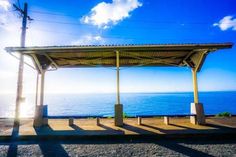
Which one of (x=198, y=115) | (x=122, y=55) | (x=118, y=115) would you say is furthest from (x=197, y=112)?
(x=122, y=55)

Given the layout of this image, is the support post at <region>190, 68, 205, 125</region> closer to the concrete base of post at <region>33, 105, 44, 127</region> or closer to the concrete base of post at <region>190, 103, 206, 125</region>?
the concrete base of post at <region>190, 103, 206, 125</region>

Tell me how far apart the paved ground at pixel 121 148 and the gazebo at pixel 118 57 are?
2362 mm

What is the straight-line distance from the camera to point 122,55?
A: 9445mm

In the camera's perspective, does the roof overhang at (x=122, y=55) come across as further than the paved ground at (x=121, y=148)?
Yes

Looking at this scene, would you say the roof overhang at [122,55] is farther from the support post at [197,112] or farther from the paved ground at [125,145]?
the paved ground at [125,145]

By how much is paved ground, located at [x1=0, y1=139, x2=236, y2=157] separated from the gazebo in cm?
236

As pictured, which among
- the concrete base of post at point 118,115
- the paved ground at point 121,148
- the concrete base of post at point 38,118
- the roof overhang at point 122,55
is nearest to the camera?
the paved ground at point 121,148

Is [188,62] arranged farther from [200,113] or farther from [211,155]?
[211,155]

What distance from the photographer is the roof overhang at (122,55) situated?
813 centimetres

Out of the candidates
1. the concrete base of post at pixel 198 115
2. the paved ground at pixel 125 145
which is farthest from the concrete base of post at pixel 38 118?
the concrete base of post at pixel 198 115

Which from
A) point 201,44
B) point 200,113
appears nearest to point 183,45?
point 201,44

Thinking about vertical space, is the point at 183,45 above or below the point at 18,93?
above

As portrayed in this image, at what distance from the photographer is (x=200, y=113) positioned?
29.0ft

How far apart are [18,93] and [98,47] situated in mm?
4802
